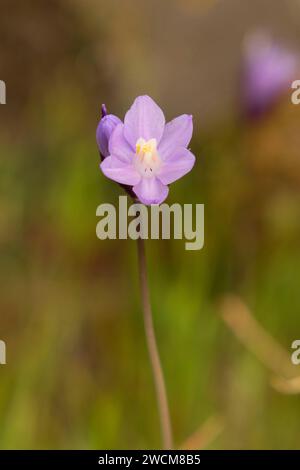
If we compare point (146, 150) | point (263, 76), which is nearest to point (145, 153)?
point (146, 150)

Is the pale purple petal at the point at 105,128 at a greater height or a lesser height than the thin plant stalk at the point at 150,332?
greater

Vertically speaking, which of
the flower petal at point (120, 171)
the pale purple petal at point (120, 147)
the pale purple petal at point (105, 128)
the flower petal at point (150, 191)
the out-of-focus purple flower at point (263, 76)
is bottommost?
the flower petal at point (150, 191)

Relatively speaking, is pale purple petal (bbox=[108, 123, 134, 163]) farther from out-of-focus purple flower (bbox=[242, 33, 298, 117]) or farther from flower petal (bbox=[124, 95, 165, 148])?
out-of-focus purple flower (bbox=[242, 33, 298, 117])

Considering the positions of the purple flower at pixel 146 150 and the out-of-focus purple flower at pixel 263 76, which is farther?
the out-of-focus purple flower at pixel 263 76

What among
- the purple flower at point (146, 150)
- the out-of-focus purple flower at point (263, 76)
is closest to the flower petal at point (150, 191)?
the purple flower at point (146, 150)

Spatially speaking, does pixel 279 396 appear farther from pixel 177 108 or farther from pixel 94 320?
pixel 177 108

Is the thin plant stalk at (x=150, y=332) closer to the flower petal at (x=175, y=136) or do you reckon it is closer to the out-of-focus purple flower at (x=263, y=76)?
the flower petal at (x=175, y=136)

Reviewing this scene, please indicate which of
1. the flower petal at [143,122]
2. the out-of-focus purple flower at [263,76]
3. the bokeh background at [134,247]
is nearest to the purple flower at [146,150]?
the flower petal at [143,122]

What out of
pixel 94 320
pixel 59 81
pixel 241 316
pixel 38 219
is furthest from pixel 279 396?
pixel 59 81

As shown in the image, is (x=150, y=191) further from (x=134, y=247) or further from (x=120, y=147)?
(x=134, y=247)
